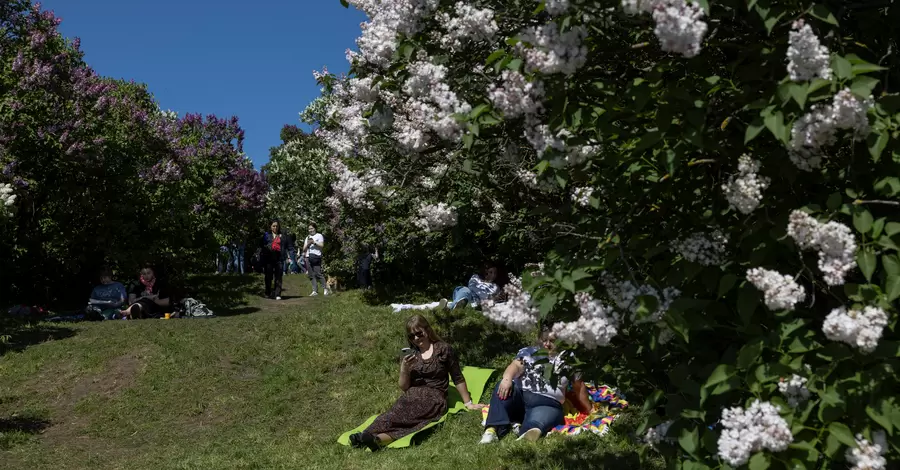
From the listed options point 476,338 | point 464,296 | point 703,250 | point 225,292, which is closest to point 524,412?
point 476,338

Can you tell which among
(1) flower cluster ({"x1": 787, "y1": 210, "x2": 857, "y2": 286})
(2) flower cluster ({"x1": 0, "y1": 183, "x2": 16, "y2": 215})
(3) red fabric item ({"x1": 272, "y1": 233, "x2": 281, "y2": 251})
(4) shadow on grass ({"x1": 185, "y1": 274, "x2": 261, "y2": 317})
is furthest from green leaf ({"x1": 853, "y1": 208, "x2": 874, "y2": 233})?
(3) red fabric item ({"x1": 272, "y1": 233, "x2": 281, "y2": 251})

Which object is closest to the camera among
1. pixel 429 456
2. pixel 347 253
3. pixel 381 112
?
pixel 381 112

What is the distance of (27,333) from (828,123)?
1246 centimetres

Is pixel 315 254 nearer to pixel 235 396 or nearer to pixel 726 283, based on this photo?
pixel 235 396

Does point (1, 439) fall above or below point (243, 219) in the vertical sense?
below

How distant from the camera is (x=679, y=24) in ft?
8.67

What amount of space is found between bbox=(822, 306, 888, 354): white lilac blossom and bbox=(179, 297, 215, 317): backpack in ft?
44.7

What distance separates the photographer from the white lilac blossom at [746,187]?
288 cm

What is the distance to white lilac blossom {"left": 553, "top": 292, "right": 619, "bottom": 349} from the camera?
10.3 feet

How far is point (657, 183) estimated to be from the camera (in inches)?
130

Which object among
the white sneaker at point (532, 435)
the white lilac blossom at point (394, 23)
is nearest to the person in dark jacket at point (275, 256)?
the white sneaker at point (532, 435)

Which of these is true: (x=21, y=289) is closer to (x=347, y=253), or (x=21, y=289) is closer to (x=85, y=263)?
(x=85, y=263)

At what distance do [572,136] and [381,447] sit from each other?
14.6ft

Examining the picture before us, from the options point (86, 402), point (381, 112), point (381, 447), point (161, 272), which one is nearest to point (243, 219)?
point (161, 272)
